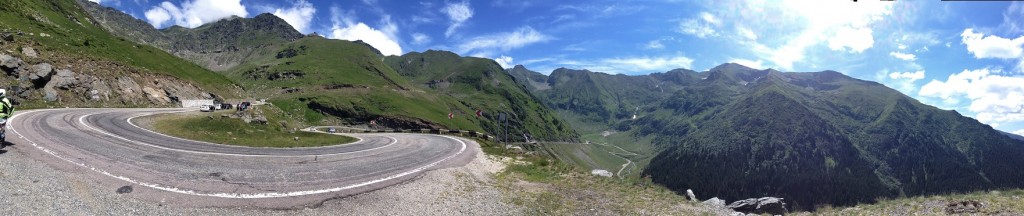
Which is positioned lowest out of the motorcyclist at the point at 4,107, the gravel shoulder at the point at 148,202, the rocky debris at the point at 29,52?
the gravel shoulder at the point at 148,202

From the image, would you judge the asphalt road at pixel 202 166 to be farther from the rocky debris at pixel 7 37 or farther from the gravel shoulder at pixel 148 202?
the rocky debris at pixel 7 37

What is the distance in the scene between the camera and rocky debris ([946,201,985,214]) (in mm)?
16948

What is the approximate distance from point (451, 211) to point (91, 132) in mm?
23329

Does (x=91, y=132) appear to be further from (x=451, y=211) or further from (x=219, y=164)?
(x=451, y=211)

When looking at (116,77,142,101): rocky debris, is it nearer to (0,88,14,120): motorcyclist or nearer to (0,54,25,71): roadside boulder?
(0,54,25,71): roadside boulder

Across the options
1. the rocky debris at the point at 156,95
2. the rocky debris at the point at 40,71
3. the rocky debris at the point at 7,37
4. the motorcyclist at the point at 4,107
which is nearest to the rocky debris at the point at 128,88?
the rocky debris at the point at 156,95

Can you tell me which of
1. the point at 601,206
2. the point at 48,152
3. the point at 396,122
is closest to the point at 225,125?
the point at 48,152

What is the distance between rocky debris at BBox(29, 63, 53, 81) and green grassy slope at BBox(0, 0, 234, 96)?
9.48m

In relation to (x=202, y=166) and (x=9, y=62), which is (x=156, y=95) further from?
(x=202, y=166)

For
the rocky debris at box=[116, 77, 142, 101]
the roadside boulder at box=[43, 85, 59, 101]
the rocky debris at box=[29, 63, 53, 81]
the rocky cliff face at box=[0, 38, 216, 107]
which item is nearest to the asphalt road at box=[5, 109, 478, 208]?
the roadside boulder at box=[43, 85, 59, 101]

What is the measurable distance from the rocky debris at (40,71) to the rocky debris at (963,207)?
74775 millimetres

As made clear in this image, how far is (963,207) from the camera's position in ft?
57.1

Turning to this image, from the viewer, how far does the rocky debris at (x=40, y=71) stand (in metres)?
47.6

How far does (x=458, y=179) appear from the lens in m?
21.6
